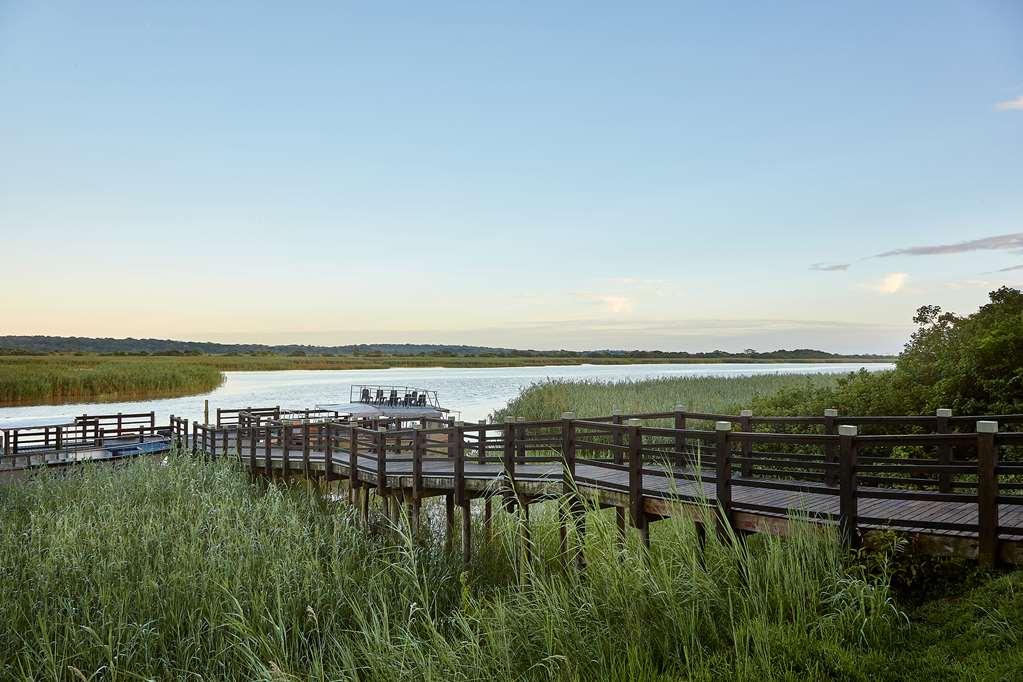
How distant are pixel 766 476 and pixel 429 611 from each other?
8.47m

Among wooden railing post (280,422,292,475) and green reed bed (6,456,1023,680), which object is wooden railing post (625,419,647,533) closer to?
green reed bed (6,456,1023,680)

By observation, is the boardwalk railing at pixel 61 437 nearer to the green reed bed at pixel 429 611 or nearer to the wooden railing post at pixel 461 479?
the green reed bed at pixel 429 611

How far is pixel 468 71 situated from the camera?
2495 centimetres

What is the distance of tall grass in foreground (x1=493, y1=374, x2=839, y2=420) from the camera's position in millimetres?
28469

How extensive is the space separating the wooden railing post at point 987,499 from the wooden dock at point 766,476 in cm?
1

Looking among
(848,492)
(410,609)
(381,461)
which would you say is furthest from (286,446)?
(848,492)

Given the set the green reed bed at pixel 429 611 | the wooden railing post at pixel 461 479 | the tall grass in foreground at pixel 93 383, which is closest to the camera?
the green reed bed at pixel 429 611

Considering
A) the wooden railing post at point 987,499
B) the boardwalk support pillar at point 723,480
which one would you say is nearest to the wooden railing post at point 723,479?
the boardwalk support pillar at point 723,480

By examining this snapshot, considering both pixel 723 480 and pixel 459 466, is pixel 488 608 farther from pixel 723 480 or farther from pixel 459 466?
pixel 459 466

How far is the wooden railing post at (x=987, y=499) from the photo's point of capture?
22.8 feet

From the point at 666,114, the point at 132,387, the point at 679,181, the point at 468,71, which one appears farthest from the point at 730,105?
the point at 132,387

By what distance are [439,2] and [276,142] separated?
32.6 feet

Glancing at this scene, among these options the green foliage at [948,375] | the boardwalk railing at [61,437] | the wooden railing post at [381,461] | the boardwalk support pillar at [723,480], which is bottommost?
the boardwalk railing at [61,437]

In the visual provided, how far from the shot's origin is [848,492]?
7758 millimetres
